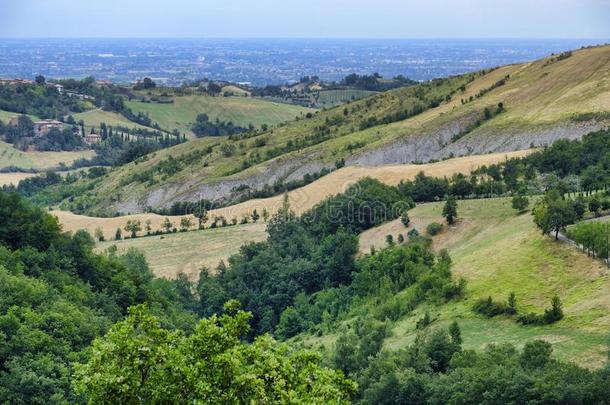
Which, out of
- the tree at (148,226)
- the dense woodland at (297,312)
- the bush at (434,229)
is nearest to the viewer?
the dense woodland at (297,312)

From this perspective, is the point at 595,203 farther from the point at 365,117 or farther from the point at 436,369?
the point at 365,117

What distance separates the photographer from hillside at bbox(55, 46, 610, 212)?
106688 millimetres

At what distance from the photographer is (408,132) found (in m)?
123

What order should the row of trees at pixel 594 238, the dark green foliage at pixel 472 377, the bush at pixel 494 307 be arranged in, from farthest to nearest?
1. the row of trees at pixel 594 238
2. the bush at pixel 494 307
3. the dark green foliage at pixel 472 377

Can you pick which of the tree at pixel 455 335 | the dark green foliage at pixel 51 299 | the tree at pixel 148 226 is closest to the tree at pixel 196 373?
the dark green foliage at pixel 51 299

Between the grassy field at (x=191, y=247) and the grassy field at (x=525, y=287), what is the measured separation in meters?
25.5

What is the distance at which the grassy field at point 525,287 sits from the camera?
40272mm

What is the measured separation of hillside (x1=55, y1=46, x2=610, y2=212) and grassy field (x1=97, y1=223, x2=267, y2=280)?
25811 millimetres

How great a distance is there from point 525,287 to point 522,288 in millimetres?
208

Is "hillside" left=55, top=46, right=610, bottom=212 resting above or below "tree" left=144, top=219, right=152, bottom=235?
above

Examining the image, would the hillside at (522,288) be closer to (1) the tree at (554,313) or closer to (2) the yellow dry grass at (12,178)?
(1) the tree at (554,313)

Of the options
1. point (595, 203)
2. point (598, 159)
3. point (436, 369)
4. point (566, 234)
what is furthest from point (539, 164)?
point (436, 369)

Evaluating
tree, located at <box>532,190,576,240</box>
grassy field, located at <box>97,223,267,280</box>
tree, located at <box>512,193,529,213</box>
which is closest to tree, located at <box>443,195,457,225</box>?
tree, located at <box>512,193,529,213</box>

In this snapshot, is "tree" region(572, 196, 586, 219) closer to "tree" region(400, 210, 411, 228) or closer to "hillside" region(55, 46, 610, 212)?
"tree" region(400, 210, 411, 228)
